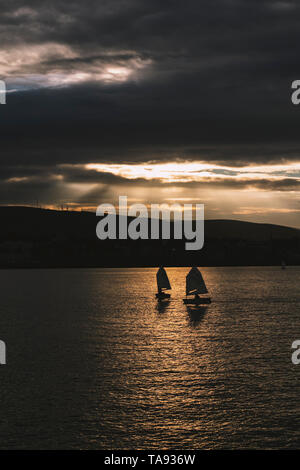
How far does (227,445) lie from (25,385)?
50.2ft

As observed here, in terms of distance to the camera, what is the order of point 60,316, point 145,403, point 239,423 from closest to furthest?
1. point 239,423
2. point 145,403
3. point 60,316

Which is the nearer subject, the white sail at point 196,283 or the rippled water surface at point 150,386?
the rippled water surface at point 150,386

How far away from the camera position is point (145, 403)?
99.0 feet

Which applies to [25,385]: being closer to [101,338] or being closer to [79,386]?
[79,386]

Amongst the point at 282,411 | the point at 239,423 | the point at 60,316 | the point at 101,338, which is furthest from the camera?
the point at 60,316

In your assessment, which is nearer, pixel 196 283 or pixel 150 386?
pixel 150 386

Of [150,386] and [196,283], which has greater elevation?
[196,283]

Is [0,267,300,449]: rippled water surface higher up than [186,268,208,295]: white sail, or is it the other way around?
[186,268,208,295]: white sail

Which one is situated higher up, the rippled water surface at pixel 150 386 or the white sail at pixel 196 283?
the white sail at pixel 196 283

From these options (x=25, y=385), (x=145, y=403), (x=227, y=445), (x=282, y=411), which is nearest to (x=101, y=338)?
(x=25, y=385)

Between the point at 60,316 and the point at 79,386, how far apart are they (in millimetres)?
49462

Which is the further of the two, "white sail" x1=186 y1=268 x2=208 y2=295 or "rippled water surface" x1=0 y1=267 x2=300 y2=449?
"white sail" x1=186 y1=268 x2=208 y2=295
